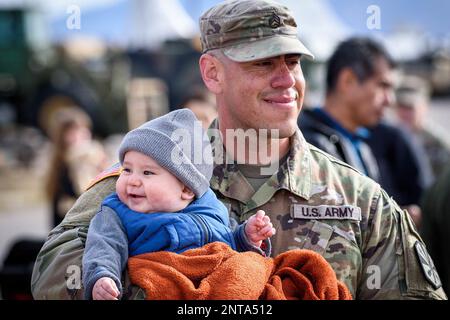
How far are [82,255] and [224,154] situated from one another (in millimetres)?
473

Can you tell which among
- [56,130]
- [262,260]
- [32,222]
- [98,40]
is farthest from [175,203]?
[98,40]

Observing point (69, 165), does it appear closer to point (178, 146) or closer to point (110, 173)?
point (110, 173)

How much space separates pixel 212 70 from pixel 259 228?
0.45 meters

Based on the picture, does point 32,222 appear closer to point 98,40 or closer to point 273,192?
point 98,40

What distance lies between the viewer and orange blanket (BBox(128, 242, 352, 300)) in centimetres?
183

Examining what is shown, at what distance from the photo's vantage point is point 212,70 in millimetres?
2100

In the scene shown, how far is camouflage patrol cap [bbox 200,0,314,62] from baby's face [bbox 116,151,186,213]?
0.36 m

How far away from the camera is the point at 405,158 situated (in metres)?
4.60

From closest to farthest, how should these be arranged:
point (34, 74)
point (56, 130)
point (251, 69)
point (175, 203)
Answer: point (175, 203)
point (251, 69)
point (56, 130)
point (34, 74)

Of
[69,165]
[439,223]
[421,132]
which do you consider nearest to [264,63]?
[439,223]
